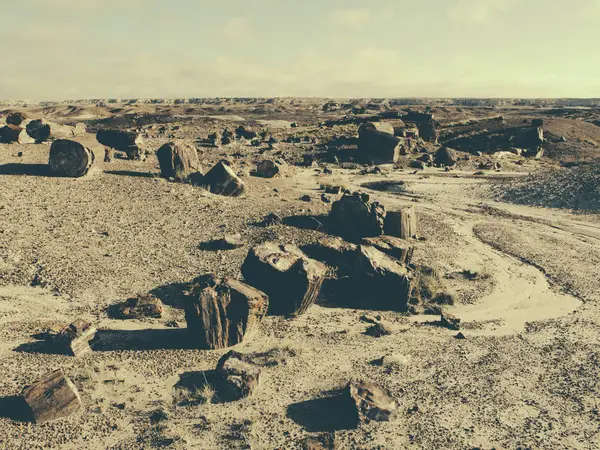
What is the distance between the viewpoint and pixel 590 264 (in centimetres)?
2872

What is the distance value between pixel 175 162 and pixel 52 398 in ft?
76.5

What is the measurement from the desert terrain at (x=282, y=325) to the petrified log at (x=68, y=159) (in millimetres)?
692

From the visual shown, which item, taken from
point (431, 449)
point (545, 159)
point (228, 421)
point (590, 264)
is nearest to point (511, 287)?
point (590, 264)

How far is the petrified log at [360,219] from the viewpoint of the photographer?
28.2 m

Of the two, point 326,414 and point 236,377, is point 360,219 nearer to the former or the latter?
point 236,377

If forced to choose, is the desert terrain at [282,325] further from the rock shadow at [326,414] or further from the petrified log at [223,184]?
the petrified log at [223,184]

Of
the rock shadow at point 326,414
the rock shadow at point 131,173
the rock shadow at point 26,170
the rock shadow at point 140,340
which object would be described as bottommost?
the rock shadow at point 326,414

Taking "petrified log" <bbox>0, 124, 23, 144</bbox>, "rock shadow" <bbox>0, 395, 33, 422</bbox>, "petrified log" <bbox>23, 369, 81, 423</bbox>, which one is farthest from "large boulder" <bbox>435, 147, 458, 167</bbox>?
"rock shadow" <bbox>0, 395, 33, 422</bbox>

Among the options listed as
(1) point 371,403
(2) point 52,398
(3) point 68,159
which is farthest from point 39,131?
(1) point 371,403

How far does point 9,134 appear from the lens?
1508 inches

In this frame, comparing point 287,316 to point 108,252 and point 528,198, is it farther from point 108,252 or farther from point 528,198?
point 528,198

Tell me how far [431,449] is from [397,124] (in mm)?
72750

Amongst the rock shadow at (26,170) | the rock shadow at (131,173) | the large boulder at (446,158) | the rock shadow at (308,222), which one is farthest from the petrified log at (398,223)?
the large boulder at (446,158)

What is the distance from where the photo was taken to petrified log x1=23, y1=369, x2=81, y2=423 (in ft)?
43.3
